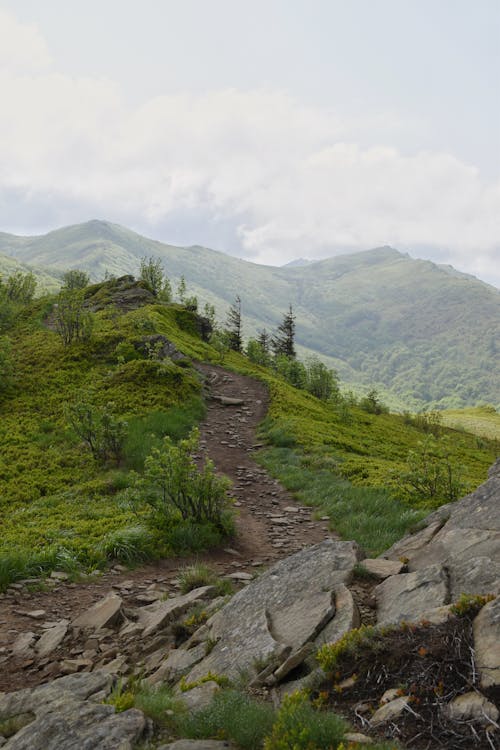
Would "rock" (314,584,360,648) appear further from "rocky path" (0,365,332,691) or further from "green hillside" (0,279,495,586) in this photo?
"green hillside" (0,279,495,586)

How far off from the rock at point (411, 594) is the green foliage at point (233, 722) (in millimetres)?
1924

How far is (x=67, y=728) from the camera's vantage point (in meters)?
4.89

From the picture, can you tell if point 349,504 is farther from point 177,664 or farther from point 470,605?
point 470,605

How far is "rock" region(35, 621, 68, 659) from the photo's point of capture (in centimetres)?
761

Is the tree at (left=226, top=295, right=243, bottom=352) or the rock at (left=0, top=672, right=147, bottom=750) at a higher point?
the tree at (left=226, top=295, right=243, bottom=352)

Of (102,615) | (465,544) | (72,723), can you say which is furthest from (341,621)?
(102,615)

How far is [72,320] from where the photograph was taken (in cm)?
3256

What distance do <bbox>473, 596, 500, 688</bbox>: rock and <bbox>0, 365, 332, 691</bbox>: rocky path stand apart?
589 cm

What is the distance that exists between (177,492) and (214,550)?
1.77 metres

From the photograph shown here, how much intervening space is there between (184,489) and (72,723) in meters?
7.28

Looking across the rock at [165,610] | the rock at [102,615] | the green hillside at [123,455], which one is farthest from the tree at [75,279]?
the rock at [165,610]

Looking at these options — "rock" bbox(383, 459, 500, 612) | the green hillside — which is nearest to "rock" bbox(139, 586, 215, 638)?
the green hillside

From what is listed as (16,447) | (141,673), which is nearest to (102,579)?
(141,673)

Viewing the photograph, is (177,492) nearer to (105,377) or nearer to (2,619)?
(2,619)
